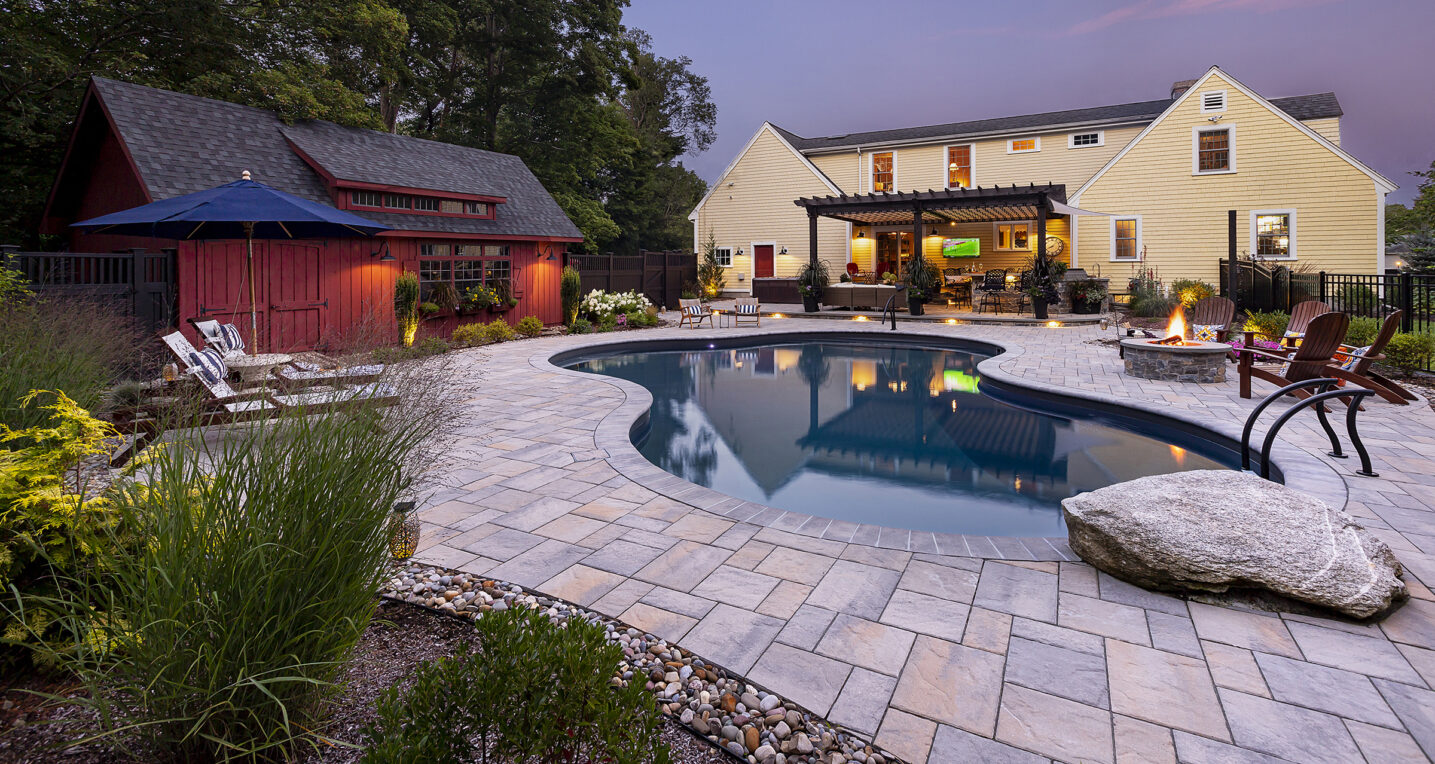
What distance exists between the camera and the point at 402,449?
2.35 meters

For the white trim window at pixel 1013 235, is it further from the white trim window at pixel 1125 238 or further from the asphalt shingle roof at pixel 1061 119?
the asphalt shingle roof at pixel 1061 119

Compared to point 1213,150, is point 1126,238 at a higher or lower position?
lower

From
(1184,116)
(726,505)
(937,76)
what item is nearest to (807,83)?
(937,76)

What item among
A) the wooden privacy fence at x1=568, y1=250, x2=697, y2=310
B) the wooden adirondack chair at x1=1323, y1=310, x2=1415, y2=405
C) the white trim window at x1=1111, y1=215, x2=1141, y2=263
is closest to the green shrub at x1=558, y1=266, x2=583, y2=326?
the wooden privacy fence at x1=568, y1=250, x2=697, y2=310

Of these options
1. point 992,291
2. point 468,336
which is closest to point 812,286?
point 992,291

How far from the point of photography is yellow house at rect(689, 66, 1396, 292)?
55.7ft

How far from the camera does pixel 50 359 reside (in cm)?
381

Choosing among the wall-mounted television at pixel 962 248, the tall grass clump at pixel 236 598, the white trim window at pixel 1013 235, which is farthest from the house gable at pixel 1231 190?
the tall grass clump at pixel 236 598

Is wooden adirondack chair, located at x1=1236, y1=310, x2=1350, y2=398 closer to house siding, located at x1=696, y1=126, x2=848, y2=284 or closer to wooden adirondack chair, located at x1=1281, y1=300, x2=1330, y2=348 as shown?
wooden adirondack chair, located at x1=1281, y1=300, x2=1330, y2=348

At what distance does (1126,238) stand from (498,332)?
623 inches

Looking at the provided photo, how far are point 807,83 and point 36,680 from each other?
89.0m

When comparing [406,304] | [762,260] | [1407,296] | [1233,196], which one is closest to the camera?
[1407,296]

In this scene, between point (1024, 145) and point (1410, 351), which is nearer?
point (1410, 351)

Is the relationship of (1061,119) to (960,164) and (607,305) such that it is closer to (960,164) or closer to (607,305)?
(960,164)
